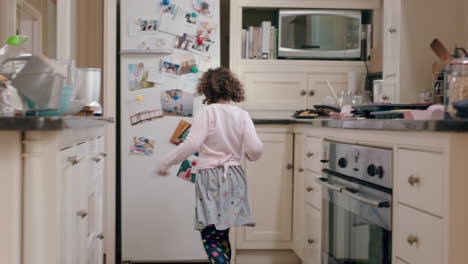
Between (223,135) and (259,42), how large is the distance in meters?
1.31

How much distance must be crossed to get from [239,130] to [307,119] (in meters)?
0.61

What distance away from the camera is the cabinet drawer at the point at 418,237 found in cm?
166

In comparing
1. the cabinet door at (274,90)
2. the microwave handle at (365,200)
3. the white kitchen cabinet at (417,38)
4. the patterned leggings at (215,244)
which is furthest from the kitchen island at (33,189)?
the cabinet door at (274,90)

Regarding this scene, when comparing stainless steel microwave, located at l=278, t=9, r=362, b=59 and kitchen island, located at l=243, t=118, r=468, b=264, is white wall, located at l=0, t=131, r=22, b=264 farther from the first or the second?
stainless steel microwave, located at l=278, t=9, r=362, b=59

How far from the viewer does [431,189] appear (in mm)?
1697

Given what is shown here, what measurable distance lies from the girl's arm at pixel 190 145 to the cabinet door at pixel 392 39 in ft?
3.56

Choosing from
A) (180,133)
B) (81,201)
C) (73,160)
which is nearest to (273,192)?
(180,133)

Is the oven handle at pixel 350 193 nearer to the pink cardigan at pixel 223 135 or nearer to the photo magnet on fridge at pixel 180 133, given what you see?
the pink cardigan at pixel 223 135

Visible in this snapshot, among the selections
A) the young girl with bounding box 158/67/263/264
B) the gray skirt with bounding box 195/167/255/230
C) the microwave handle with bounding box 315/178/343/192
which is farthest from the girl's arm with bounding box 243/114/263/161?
the microwave handle with bounding box 315/178/343/192

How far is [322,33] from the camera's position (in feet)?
12.9

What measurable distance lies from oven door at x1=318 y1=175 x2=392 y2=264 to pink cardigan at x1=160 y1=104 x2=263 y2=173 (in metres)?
0.42

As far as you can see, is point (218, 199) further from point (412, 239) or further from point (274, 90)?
point (274, 90)

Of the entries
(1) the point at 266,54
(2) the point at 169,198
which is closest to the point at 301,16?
(1) the point at 266,54

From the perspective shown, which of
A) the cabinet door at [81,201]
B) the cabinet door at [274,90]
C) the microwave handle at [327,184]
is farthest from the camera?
the cabinet door at [274,90]
